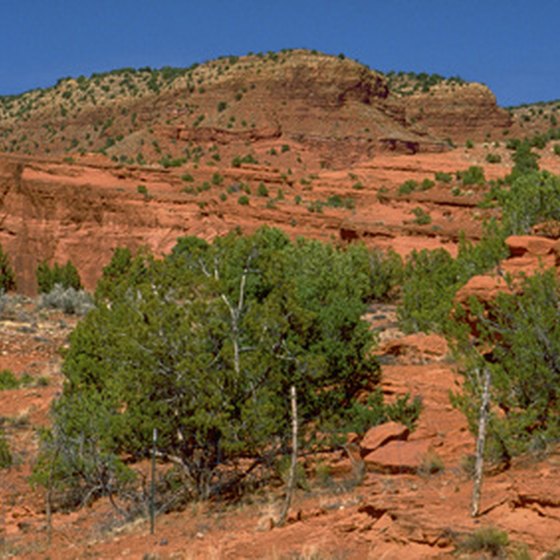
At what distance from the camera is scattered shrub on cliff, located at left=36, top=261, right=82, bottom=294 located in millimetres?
36469

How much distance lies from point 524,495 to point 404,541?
116 centimetres

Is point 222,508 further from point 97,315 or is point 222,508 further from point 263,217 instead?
point 263,217

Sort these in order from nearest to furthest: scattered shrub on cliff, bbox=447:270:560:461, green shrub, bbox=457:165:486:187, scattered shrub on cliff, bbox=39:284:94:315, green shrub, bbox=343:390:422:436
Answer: scattered shrub on cliff, bbox=447:270:560:461, green shrub, bbox=343:390:422:436, scattered shrub on cliff, bbox=39:284:94:315, green shrub, bbox=457:165:486:187

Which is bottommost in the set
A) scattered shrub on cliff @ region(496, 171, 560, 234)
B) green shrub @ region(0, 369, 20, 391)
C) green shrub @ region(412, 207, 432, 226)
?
green shrub @ region(0, 369, 20, 391)

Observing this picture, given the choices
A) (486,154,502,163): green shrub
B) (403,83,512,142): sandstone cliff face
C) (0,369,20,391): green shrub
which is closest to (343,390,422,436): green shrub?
(0,369,20,391): green shrub

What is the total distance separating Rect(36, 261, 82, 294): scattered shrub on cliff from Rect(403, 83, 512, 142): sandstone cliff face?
41305mm

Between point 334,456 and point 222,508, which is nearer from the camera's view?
point 222,508

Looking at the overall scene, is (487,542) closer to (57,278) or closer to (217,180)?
(57,278)

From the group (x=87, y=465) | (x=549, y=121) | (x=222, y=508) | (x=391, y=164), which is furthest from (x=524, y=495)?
(x=549, y=121)

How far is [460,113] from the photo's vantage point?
72.3 meters

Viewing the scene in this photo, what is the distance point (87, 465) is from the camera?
11.6m

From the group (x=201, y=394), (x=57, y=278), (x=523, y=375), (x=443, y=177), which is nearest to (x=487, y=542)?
(x=523, y=375)

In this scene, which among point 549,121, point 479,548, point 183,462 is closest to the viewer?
point 479,548

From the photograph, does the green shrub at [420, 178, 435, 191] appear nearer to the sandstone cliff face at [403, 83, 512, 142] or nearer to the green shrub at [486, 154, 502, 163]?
the green shrub at [486, 154, 502, 163]
